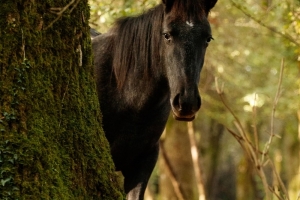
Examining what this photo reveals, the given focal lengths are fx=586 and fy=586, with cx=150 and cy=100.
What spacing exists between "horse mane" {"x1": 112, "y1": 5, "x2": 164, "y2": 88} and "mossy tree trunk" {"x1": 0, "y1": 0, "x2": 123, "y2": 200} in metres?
1.59

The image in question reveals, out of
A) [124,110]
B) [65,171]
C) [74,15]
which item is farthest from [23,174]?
[124,110]

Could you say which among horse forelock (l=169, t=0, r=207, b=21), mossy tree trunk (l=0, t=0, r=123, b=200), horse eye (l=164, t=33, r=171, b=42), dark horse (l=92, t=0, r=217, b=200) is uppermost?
mossy tree trunk (l=0, t=0, r=123, b=200)

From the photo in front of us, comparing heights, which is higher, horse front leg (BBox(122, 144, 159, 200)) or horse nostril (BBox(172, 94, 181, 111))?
horse nostril (BBox(172, 94, 181, 111))

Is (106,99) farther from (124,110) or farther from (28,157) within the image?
(28,157)

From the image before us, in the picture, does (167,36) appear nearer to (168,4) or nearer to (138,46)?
(168,4)

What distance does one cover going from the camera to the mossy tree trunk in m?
3.42

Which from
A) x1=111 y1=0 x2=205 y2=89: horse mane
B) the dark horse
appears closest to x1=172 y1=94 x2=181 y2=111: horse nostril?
the dark horse

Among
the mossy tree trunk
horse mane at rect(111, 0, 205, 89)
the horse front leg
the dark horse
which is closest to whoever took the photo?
the mossy tree trunk

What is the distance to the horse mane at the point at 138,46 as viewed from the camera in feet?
18.6

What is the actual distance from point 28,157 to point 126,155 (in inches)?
109

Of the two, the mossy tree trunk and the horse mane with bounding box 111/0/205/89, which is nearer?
the mossy tree trunk

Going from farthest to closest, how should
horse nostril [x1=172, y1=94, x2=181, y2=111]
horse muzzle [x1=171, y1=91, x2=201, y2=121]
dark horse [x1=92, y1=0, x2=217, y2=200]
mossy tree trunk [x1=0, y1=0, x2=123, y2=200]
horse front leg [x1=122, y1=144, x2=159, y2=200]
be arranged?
horse front leg [x1=122, y1=144, x2=159, y2=200] → dark horse [x1=92, y1=0, x2=217, y2=200] → horse nostril [x1=172, y1=94, x2=181, y2=111] → horse muzzle [x1=171, y1=91, x2=201, y2=121] → mossy tree trunk [x1=0, y1=0, x2=123, y2=200]

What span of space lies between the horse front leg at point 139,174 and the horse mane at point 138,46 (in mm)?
885

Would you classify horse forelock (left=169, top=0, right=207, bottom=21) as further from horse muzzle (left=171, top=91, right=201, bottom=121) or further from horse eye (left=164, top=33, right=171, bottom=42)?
horse muzzle (left=171, top=91, right=201, bottom=121)
